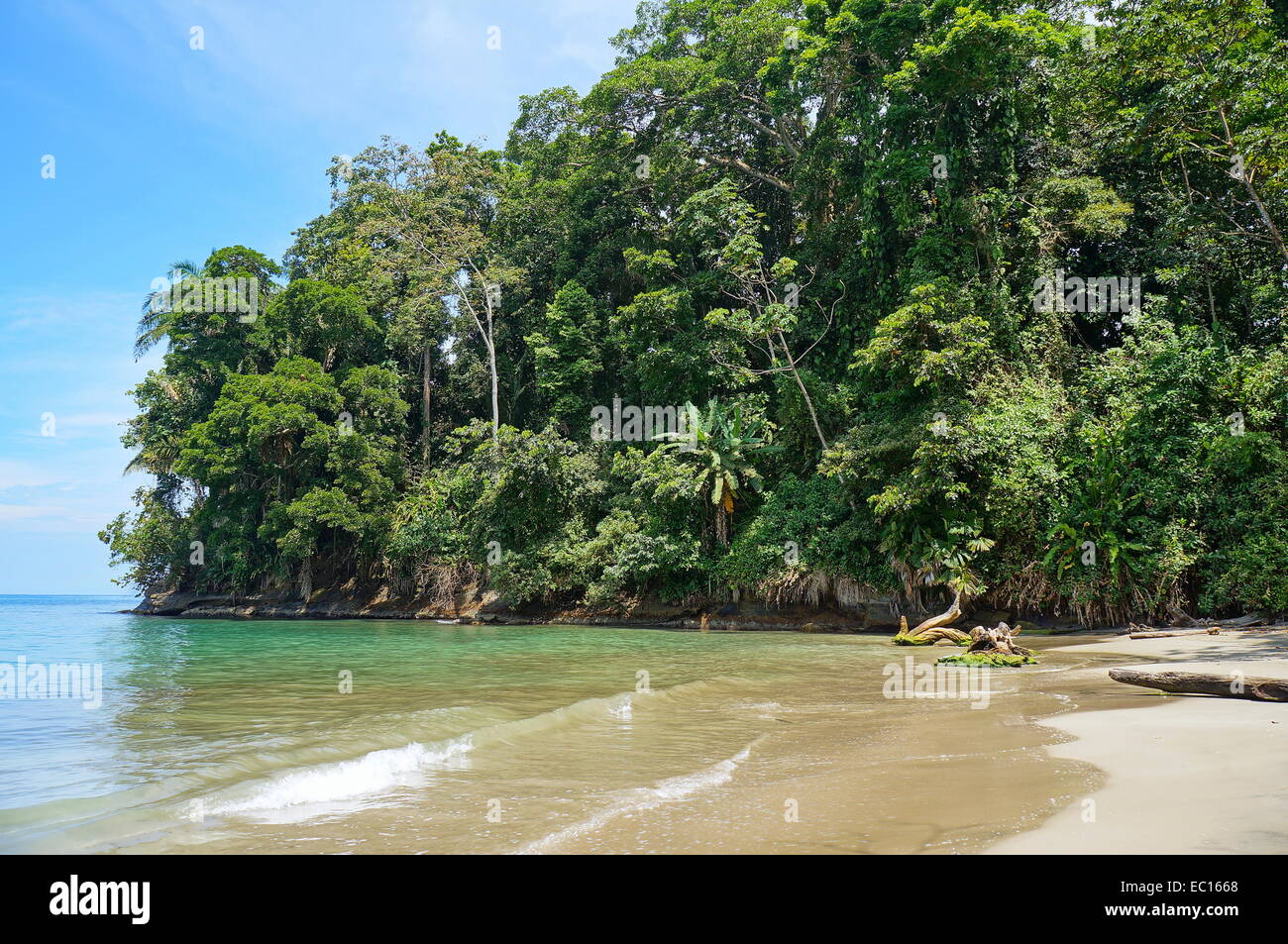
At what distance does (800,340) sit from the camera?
22.8m

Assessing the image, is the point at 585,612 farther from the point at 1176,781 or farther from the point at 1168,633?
the point at 1176,781

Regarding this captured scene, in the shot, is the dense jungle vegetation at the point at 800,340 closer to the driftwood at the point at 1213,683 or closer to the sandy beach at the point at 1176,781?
the driftwood at the point at 1213,683

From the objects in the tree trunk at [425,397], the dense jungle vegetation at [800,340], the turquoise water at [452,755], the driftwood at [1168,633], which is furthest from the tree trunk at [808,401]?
the tree trunk at [425,397]

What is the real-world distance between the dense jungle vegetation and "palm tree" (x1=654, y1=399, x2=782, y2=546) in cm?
13

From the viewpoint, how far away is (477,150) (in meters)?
34.2

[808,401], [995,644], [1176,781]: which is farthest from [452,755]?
[808,401]

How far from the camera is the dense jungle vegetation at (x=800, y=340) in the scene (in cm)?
1402

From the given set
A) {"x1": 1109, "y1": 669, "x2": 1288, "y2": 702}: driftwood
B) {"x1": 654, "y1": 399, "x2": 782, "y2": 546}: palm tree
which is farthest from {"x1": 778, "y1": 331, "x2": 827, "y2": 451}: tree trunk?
{"x1": 1109, "y1": 669, "x2": 1288, "y2": 702}: driftwood

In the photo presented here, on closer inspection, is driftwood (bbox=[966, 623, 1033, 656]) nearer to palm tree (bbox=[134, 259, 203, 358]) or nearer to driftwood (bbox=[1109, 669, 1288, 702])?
driftwood (bbox=[1109, 669, 1288, 702])

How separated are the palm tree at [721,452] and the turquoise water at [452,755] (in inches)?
362

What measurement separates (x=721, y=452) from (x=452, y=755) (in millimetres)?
15980

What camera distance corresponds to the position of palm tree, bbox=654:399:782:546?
21.0 meters
